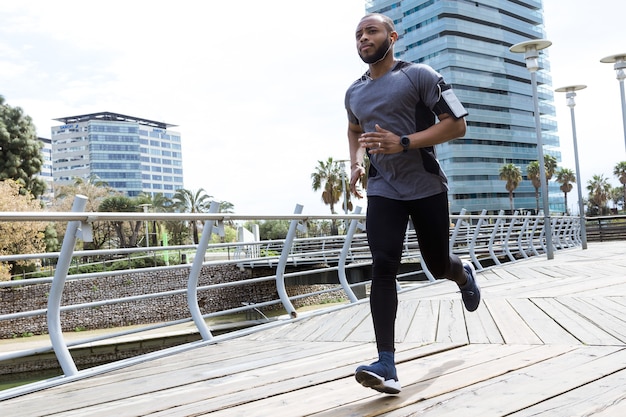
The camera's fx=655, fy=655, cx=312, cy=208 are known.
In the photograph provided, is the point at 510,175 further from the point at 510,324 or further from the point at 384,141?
the point at 384,141

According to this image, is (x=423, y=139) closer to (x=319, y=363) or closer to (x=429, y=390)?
(x=429, y=390)

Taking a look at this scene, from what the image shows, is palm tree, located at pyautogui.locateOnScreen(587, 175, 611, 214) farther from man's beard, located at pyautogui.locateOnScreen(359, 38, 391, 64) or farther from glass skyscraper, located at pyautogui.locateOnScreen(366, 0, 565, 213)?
man's beard, located at pyautogui.locateOnScreen(359, 38, 391, 64)

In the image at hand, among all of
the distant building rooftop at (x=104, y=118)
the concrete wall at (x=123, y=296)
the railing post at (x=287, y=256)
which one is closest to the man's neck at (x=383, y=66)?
the railing post at (x=287, y=256)

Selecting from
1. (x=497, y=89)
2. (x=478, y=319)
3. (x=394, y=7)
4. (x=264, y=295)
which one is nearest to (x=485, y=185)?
(x=497, y=89)

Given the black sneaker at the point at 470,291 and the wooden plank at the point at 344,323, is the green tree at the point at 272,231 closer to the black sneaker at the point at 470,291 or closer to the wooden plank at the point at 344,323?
the wooden plank at the point at 344,323

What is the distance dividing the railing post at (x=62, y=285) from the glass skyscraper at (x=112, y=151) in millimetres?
149411

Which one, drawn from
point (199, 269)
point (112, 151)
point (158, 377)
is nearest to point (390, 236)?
point (158, 377)

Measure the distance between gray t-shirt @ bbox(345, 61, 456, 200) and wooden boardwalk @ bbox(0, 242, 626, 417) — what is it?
0.83 metres

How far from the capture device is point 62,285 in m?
3.38

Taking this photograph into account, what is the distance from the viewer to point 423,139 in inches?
105

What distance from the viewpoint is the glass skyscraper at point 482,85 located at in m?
90.3

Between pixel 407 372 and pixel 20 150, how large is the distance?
45335 mm

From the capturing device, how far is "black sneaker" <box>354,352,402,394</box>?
2436 mm

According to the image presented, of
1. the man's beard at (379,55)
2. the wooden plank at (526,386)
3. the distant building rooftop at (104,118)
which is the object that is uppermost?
the distant building rooftop at (104,118)
